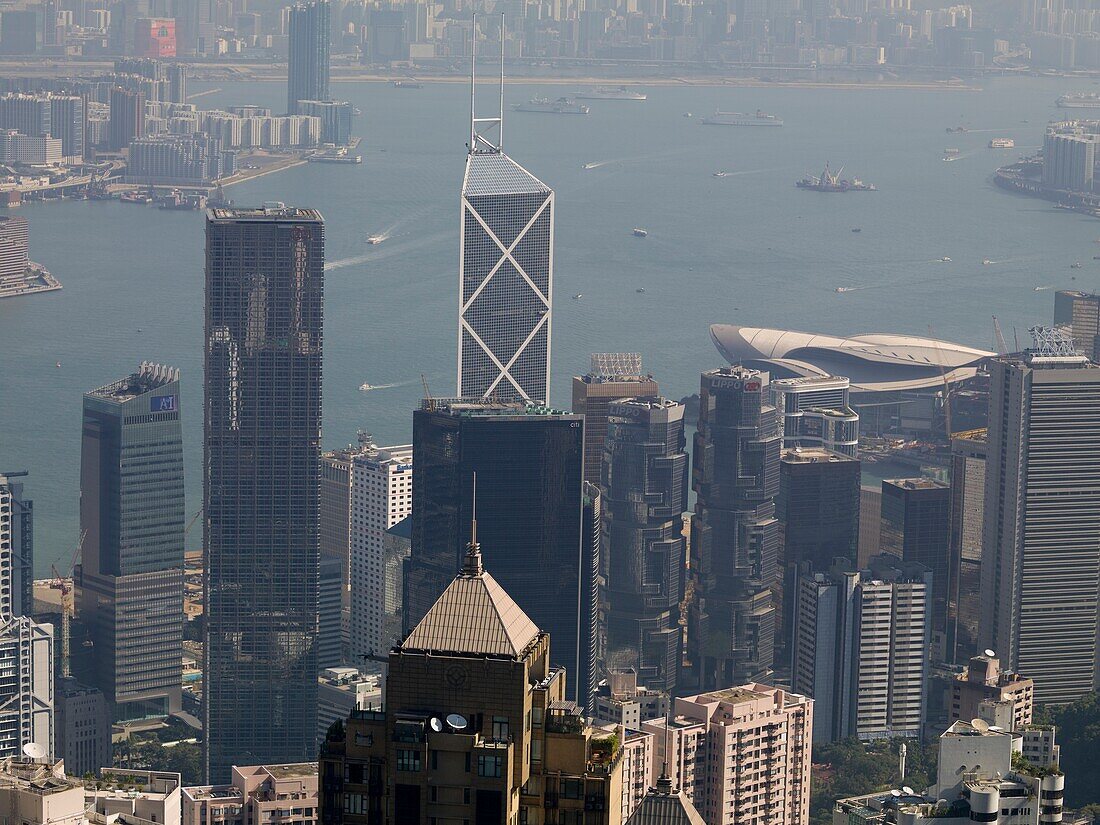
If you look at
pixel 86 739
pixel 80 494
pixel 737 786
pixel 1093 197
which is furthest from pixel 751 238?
pixel 737 786

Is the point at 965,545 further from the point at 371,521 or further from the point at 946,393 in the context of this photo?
the point at 946,393

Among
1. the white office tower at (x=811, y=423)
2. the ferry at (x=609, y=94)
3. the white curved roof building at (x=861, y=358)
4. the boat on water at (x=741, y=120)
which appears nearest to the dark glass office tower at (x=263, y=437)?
the white office tower at (x=811, y=423)

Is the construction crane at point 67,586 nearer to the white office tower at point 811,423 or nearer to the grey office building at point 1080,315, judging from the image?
the white office tower at point 811,423

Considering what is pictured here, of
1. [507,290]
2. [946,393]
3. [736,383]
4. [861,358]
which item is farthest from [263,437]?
[861,358]

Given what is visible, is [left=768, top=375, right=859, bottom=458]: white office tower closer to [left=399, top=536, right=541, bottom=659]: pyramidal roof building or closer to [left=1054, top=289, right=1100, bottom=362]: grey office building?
[left=1054, top=289, right=1100, bottom=362]: grey office building

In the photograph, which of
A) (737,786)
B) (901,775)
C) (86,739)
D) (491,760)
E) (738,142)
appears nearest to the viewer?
(491,760)

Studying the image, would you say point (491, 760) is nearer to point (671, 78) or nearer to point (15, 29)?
point (15, 29)
